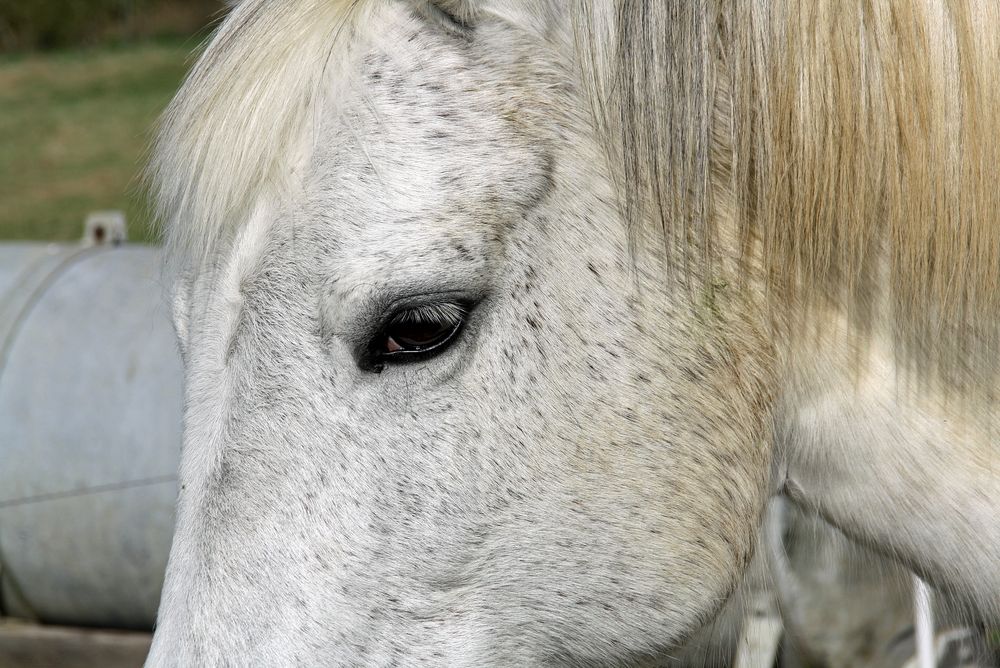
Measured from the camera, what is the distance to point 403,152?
1227 mm

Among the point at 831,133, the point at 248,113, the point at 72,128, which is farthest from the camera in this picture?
the point at 72,128

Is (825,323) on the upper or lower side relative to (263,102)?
lower

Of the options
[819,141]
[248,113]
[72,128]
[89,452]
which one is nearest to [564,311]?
[819,141]

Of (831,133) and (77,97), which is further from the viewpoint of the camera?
(77,97)

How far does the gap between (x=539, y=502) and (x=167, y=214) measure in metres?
0.67

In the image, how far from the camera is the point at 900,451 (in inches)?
49.5

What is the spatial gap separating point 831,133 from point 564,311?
0.37m

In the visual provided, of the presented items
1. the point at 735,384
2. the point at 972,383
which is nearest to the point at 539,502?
the point at 735,384

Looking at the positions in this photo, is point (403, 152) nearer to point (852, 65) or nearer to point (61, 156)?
point (852, 65)

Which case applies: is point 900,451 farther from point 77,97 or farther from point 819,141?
point 77,97

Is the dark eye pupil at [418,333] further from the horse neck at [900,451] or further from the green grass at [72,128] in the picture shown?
the green grass at [72,128]

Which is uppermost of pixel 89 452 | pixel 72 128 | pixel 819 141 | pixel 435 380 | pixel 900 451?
pixel 819 141

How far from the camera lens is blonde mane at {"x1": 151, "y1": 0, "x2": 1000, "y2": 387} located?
3.85ft

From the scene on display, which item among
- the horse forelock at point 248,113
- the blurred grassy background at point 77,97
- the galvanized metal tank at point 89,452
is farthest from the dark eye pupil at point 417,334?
the blurred grassy background at point 77,97
